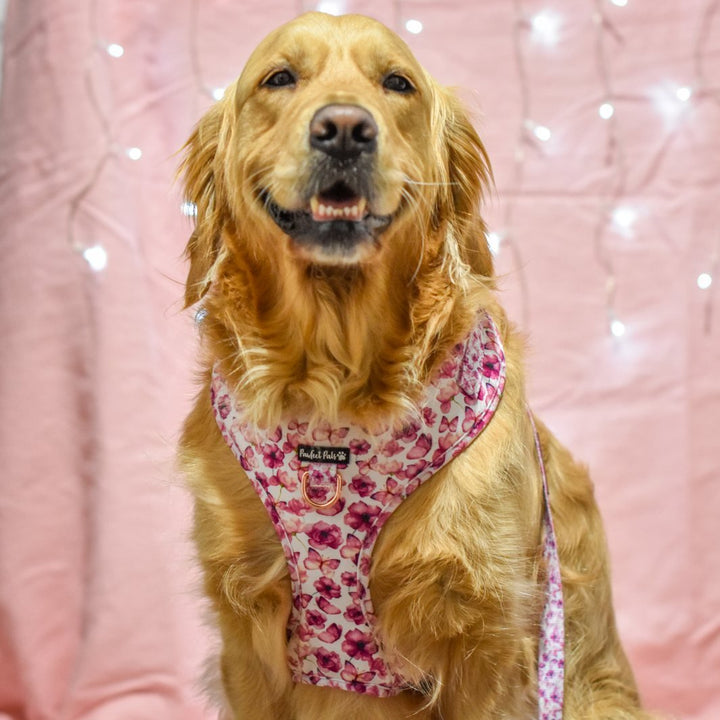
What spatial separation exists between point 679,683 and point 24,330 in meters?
1.74

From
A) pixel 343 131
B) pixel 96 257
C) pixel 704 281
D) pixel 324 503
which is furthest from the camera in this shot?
pixel 704 281

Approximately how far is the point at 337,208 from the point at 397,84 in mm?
306

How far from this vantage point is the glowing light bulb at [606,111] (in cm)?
261

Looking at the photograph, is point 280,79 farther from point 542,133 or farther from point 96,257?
point 542,133

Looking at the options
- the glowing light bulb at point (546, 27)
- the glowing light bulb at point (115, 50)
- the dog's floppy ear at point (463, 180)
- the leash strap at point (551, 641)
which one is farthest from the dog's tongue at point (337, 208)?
the glowing light bulb at point (546, 27)

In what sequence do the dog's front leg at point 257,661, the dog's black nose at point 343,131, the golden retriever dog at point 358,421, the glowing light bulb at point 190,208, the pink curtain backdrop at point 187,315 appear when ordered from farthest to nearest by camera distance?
the pink curtain backdrop at point 187,315 < the glowing light bulb at point 190,208 < the dog's front leg at point 257,661 < the golden retriever dog at point 358,421 < the dog's black nose at point 343,131

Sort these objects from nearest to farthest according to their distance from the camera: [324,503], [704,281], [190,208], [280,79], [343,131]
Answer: [343,131]
[324,503]
[280,79]
[190,208]
[704,281]

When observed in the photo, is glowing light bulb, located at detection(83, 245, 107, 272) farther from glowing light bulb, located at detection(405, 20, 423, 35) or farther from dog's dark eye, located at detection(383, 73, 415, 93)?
dog's dark eye, located at detection(383, 73, 415, 93)

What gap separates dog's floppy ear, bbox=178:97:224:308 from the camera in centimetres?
171

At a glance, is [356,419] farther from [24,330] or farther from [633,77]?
[633,77]

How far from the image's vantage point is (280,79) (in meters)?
1.68

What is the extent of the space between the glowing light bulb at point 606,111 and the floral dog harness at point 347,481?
1205mm

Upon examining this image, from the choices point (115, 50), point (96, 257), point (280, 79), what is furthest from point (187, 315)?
point (280, 79)

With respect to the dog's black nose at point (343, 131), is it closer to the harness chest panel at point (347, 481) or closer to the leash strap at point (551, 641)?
the harness chest panel at point (347, 481)
